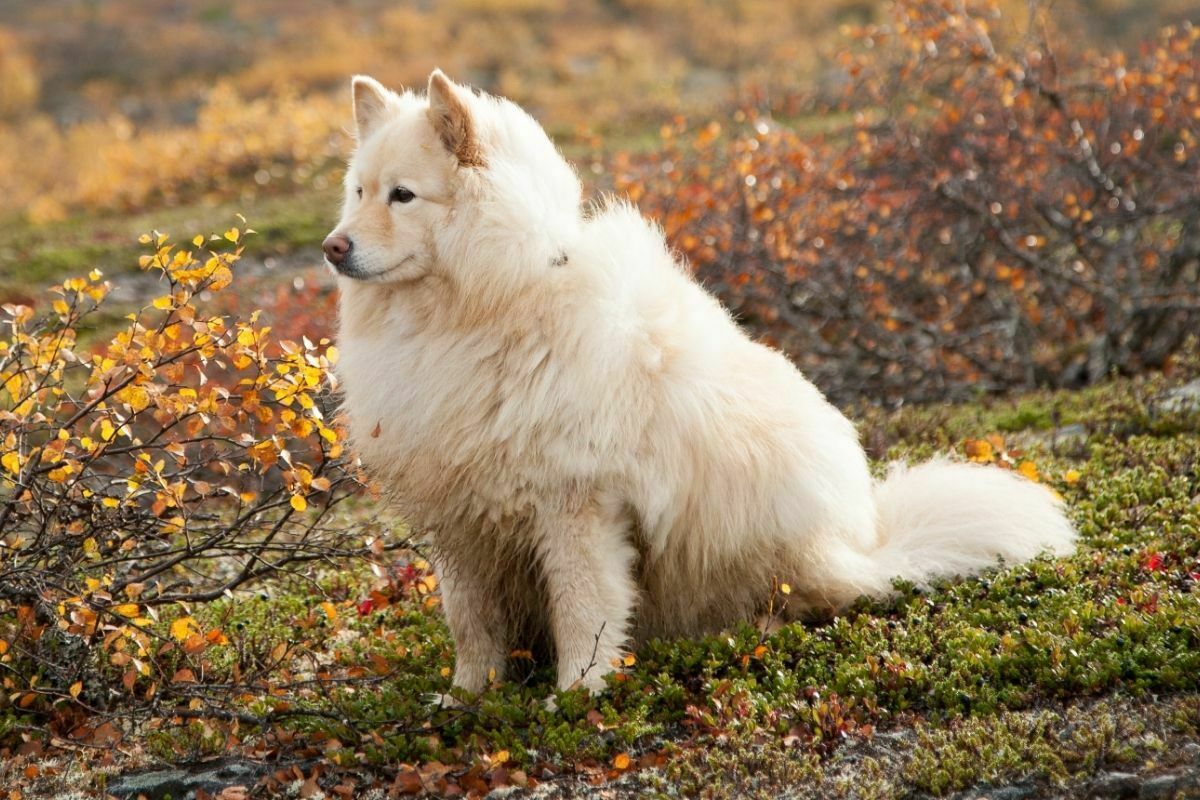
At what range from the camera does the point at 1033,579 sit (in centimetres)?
446

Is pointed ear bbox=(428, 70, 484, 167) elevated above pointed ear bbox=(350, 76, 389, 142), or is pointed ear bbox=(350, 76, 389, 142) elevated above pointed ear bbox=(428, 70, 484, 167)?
pointed ear bbox=(350, 76, 389, 142)

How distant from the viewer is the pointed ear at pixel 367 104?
13.6 feet

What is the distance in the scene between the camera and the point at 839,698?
385 centimetres

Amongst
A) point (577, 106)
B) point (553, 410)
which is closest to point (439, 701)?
point (553, 410)

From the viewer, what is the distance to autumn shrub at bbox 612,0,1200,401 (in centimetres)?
807

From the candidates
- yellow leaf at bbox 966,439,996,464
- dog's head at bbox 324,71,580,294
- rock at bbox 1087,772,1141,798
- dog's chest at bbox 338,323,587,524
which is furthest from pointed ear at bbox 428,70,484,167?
yellow leaf at bbox 966,439,996,464

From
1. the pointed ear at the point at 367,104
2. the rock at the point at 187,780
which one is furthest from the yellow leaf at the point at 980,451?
the rock at the point at 187,780

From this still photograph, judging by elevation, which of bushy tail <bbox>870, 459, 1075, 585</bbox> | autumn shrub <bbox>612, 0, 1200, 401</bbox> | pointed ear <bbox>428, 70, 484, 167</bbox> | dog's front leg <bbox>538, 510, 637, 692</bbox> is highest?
autumn shrub <bbox>612, 0, 1200, 401</bbox>

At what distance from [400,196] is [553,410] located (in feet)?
3.03

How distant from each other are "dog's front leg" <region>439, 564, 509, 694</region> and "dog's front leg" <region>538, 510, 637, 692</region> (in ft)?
1.12

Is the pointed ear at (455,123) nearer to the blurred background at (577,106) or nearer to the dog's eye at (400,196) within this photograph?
the dog's eye at (400,196)

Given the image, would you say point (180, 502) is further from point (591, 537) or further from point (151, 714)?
point (591, 537)

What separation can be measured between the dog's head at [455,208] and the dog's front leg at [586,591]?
900 mm

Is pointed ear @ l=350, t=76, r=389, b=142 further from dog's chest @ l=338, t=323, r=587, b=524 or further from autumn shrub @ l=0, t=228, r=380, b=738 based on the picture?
dog's chest @ l=338, t=323, r=587, b=524
